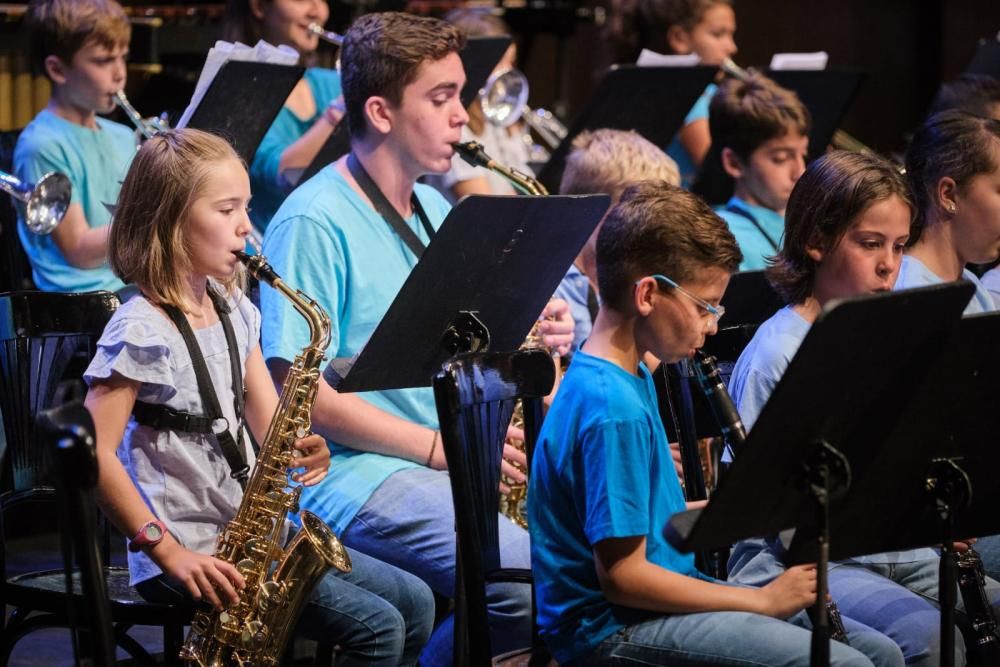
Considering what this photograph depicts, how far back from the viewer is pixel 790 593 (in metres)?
2.19

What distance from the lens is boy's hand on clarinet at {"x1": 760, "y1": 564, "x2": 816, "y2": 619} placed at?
2.19 meters

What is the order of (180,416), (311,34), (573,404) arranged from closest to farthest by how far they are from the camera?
(573,404), (180,416), (311,34)

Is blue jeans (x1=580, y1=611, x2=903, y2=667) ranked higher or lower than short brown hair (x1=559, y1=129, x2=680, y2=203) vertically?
lower

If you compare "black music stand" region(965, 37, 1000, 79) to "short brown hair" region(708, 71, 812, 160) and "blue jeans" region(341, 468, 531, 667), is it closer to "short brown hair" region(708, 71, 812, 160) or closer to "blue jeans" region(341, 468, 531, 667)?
"short brown hair" region(708, 71, 812, 160)

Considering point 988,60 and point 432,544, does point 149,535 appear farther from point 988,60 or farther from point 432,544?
point 988,60


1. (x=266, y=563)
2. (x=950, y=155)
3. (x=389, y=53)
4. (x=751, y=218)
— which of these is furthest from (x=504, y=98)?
(x=266, y=563)

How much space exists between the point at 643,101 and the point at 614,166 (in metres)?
1.00

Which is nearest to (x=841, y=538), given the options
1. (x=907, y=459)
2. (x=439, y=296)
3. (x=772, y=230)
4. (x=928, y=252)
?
(x=907, y=459)

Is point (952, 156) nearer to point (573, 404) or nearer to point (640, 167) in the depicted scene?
point (640, 167)

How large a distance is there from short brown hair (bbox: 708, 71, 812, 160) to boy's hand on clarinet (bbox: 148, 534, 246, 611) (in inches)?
98.0

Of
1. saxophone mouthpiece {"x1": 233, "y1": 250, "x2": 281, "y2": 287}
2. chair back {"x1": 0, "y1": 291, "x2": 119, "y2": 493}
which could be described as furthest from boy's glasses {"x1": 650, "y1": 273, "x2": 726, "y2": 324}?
chair back {"x1": 0, "y1": 291, "x2": 119, "y2": 493}

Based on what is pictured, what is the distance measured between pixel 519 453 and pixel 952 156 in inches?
47.3

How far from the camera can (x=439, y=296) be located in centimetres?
255

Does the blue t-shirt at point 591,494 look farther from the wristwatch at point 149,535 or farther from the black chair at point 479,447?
the wristwatch at point 149,535
